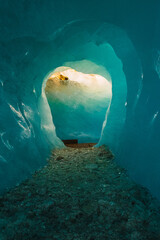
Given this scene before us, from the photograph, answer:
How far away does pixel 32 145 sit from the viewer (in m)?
3.13

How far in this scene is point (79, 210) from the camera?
173 centimetres

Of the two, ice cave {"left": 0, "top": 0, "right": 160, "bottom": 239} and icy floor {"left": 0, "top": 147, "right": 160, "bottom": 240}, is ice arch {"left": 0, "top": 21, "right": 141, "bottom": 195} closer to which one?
ice cave {"left": 0, "top": 0, "right": 160, "bottom": 239}

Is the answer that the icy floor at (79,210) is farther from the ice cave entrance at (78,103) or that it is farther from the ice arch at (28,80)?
the ice cave entrance at (78,103)

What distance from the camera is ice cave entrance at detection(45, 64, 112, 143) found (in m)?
10.2

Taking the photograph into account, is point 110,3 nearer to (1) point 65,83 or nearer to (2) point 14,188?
(2) point 14,188

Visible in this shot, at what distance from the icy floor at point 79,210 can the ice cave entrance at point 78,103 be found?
756 centimetres

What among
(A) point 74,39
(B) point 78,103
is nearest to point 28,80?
(A) point 74,39

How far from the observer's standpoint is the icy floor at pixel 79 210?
4.57ft

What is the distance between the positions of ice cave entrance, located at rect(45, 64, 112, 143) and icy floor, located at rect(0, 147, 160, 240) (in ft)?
24.8

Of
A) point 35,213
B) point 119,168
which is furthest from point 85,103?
point 35,213

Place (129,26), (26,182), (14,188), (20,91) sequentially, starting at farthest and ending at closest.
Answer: (20,91), (129,26), (26,182), (14,188)

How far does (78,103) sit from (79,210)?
898 centimetres

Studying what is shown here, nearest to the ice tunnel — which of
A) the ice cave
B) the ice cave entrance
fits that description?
the ice cave

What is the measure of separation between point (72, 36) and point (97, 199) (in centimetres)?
336
